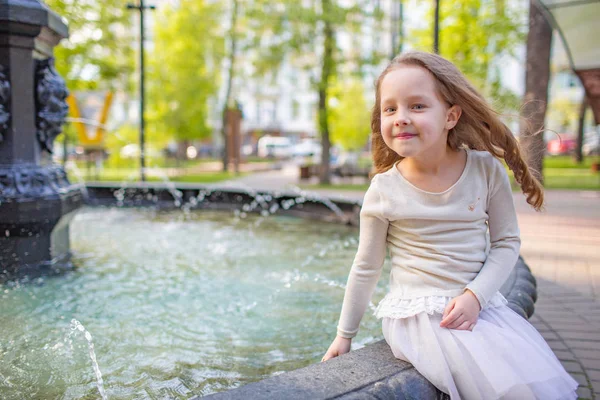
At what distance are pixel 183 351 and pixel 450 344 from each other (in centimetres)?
160

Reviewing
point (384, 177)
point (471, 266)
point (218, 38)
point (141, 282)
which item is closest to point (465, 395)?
point (471, 266)

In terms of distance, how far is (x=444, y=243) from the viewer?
2.08m

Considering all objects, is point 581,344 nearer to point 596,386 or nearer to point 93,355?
point 596,386

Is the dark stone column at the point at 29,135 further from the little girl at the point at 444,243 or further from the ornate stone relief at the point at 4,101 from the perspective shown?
the little girl at the point at 444,243

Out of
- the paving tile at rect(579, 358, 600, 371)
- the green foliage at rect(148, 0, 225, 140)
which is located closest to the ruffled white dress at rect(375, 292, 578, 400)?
the paving tile at rect(579, 358, 600, 371)

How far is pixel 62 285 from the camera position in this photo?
4.25m

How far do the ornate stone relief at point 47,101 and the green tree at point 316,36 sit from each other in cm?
1392

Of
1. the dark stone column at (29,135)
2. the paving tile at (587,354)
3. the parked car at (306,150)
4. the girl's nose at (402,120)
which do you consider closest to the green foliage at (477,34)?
the dark stone column at (29,135)

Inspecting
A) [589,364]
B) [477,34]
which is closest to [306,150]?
[477,34]

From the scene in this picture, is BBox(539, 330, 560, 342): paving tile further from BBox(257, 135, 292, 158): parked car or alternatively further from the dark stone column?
BBox(257, 135, 292, 158): parked car

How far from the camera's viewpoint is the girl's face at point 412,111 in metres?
2.04

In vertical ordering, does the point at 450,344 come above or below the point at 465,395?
above

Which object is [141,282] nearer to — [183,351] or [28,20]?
[183,351]

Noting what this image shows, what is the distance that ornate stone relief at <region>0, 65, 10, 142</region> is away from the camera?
4125 millimetres
